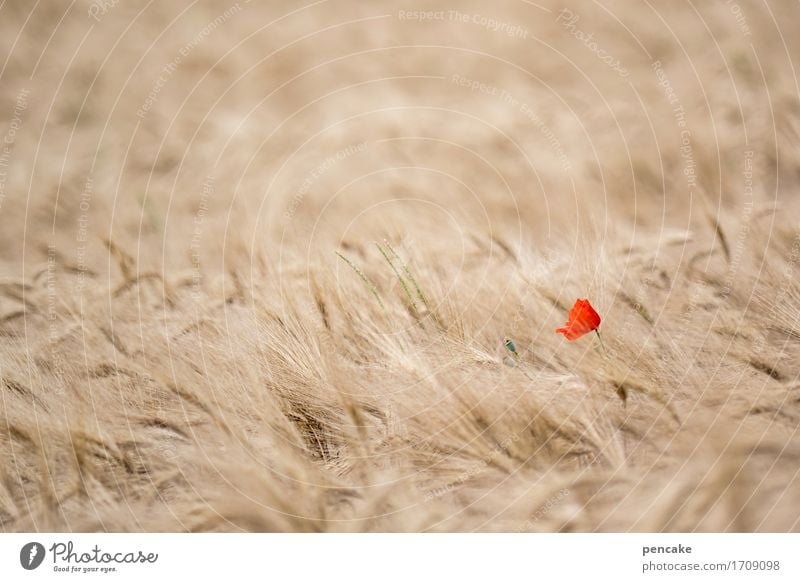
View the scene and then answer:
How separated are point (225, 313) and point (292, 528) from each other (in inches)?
13.3

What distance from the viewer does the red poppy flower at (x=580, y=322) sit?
1150mm

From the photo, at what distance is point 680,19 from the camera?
1.24 m

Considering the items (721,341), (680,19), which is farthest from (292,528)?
(680,19)
